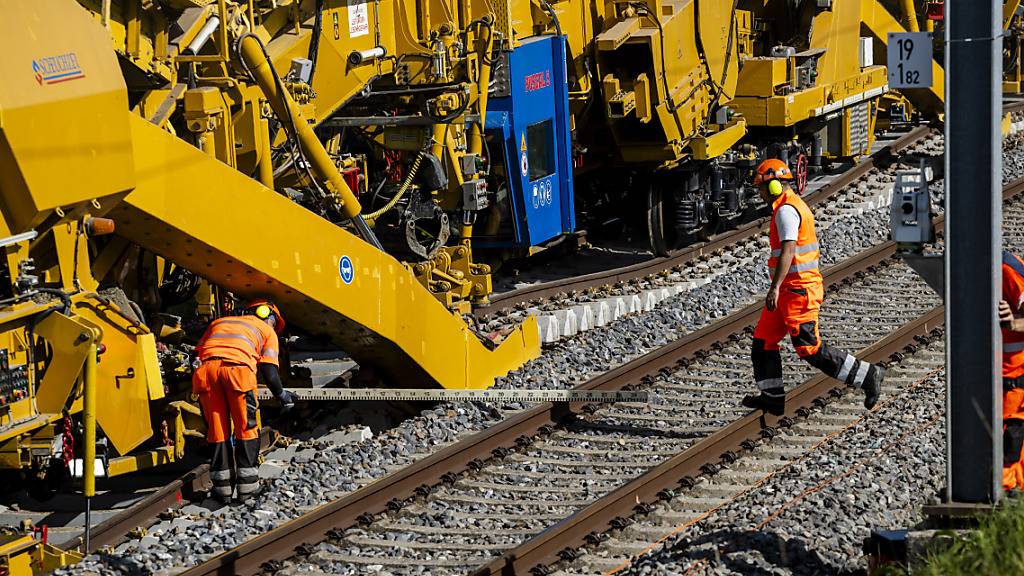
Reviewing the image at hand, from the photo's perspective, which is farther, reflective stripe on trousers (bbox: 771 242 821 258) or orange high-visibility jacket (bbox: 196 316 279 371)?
reflective stripe on trousers (bbox: 771 242 821 258)

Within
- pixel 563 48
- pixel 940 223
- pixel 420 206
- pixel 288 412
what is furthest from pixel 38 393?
pixel 940 223

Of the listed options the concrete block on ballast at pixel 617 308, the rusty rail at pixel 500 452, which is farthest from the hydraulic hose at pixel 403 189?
the rusty rail at pixel 500 452

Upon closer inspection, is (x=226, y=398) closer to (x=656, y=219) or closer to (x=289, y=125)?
(x=289, y=125)

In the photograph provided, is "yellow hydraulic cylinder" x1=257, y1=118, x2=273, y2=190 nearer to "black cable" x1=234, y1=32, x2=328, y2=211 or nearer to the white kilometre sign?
"black cable" x1=234, y1=32, x2=328, y2=211

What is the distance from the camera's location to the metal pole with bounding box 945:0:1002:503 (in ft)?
19.0

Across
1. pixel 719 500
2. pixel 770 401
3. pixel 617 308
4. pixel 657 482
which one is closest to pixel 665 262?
pixel 617 308

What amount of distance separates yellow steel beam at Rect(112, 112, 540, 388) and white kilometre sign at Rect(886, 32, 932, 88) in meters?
3.62

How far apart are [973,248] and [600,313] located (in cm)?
653

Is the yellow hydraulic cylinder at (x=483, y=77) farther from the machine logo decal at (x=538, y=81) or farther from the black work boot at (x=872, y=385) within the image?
the black work boot at (x=872, y=385)

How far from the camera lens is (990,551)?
5254mm

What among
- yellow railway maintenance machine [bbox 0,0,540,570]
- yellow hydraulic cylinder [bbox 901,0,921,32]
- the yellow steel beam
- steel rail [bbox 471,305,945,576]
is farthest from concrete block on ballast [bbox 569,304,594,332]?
yellow hydraulic cylinder [bbox 901,0,921,32]

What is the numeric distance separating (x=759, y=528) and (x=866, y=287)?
6302mm

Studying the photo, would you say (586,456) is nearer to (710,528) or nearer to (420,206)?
(710,528)

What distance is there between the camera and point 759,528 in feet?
23.9
